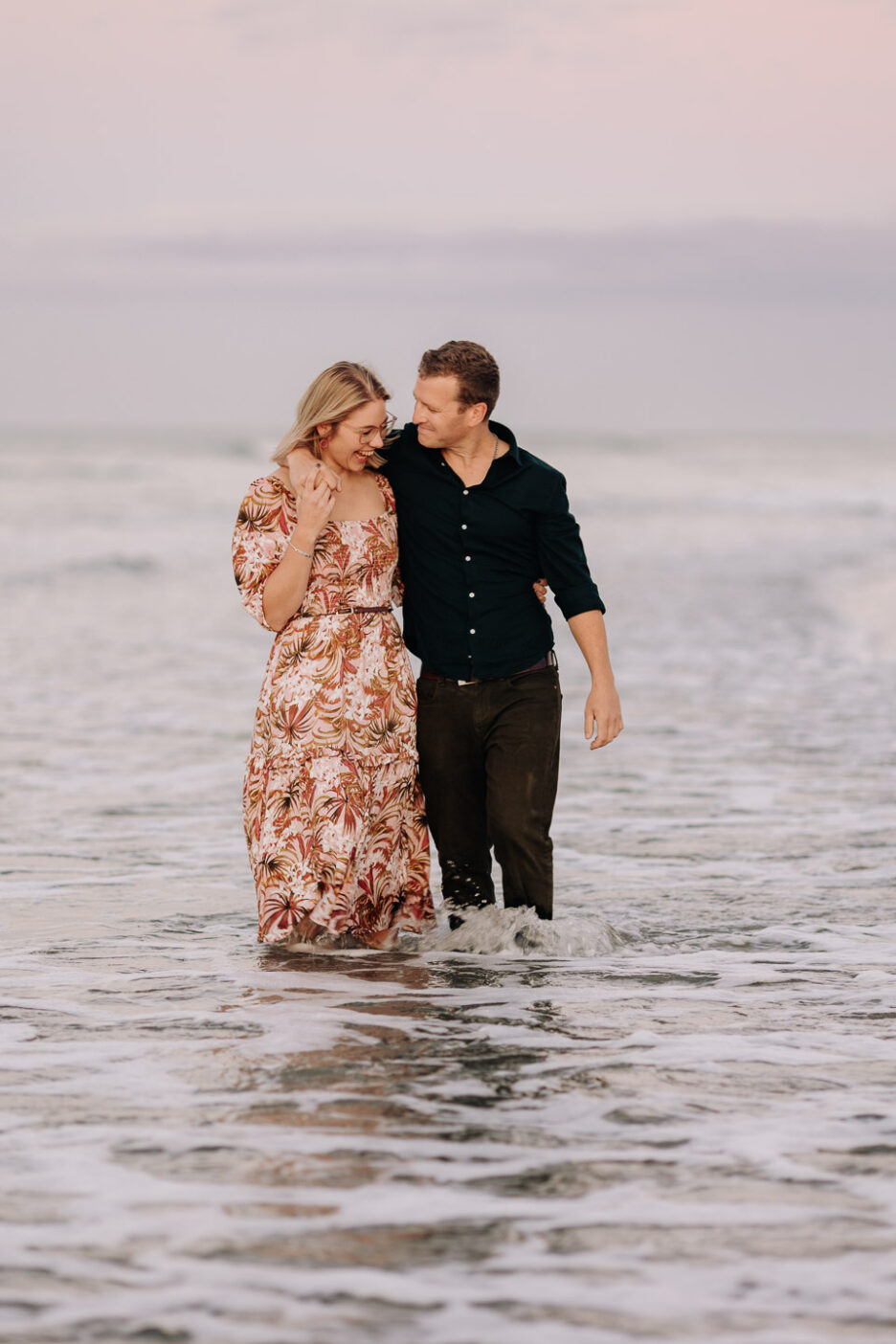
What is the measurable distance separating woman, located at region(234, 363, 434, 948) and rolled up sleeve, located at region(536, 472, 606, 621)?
0.49m

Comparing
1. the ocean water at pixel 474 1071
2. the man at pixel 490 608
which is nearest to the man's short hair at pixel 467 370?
the man at pixel 490 608

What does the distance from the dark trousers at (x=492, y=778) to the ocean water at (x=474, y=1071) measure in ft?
0.61

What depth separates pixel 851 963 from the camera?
5.29 metres

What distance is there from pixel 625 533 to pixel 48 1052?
29.7 meters

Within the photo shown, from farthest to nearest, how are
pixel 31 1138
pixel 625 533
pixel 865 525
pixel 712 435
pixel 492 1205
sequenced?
pixel 712 435
pixel 865 525
pixel 625 533
pixel 31 1138
pixel 492 1205

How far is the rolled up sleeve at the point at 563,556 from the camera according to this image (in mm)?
5117

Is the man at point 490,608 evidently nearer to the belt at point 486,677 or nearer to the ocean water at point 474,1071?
the belt at point 486,677

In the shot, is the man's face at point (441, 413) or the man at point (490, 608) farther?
the man at point (490, 608)

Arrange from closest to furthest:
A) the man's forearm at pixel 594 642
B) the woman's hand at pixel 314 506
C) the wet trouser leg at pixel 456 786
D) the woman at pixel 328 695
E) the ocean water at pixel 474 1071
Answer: the ocean water at pixel 474 1071 < the woman's hand at pixel 314 506 < the woman at pixel 328 695 < the man's forearm at pixel 594 642 < the wet trouser leg at pixel 456 786

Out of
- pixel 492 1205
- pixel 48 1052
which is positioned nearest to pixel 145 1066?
pixel 48 1052

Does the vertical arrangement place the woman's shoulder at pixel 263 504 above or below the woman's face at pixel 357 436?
below

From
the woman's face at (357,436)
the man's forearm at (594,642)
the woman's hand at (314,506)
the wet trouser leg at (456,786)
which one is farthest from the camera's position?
the wet trouser leg at (456,786)

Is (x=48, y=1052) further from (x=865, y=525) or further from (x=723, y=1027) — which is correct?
(x=865, y=525)

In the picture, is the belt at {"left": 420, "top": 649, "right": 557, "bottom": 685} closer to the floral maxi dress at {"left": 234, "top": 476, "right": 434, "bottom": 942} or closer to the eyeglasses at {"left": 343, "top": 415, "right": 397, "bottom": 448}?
the floral maxi dress at {"left": 234, "top": 476, "right": 434, "bottom": 942}
